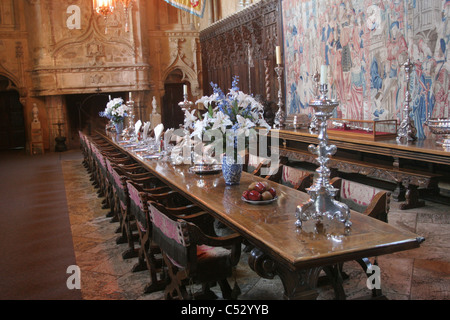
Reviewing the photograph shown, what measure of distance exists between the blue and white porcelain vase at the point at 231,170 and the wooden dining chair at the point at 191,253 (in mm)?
798

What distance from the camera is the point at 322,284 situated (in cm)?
336

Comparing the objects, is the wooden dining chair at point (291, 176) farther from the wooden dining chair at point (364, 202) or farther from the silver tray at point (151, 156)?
the silver tray at point (151, 156)

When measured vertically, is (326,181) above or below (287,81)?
below

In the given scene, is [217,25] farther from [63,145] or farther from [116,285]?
[116,285]

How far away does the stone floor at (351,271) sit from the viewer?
3.27 metres

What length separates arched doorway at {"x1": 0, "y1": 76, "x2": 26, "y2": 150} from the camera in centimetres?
1495

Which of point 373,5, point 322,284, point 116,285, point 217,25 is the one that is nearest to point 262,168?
point 322,284

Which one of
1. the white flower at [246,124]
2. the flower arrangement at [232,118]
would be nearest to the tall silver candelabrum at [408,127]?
the flower arrangement at [232,118]

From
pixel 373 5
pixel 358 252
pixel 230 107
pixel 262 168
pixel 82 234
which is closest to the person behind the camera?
pixel 358 252

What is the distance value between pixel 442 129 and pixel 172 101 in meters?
12.1

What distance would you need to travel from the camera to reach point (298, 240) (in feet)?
7.70

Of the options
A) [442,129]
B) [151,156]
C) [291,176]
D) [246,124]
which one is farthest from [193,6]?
[246,124]

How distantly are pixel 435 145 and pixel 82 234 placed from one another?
14.3 ft

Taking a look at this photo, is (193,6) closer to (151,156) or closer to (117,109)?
(117,109)
